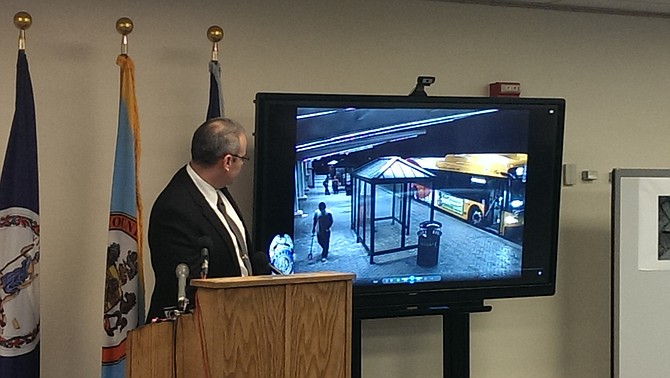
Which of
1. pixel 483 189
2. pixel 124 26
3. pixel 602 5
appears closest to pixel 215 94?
pixel 124 26

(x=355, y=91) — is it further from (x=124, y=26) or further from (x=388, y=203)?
(x=124, y=26)

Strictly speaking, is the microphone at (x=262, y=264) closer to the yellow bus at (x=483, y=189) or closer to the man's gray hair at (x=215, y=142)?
the man's gray hair at (x=215, y=142)

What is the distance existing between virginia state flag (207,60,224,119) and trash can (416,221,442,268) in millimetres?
931

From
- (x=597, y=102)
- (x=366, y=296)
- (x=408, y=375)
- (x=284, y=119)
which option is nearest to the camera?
(x=284, y=119)

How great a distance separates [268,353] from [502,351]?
2455 mm

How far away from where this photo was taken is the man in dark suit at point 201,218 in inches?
115

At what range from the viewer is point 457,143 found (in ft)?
11.7

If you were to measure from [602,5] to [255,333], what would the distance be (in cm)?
296

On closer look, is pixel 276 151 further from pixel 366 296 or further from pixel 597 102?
pixel 597 102

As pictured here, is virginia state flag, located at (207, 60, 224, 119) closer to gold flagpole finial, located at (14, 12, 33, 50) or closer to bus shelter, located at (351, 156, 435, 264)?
bus shelter, located at (351, 156, 435, 264)

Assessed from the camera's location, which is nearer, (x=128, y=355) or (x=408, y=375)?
(x=128, y=355)

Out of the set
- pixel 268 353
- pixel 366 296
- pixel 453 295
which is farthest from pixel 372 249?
pixel 268 353

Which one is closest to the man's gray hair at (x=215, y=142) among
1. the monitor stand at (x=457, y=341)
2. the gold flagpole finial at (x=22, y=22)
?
the gold flagpole finial at (x=22, y=22)

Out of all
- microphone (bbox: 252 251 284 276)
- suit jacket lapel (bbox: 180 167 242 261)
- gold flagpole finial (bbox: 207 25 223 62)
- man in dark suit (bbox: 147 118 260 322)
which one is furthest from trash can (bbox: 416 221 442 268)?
microphone (bbox: 252 251 284 276)
